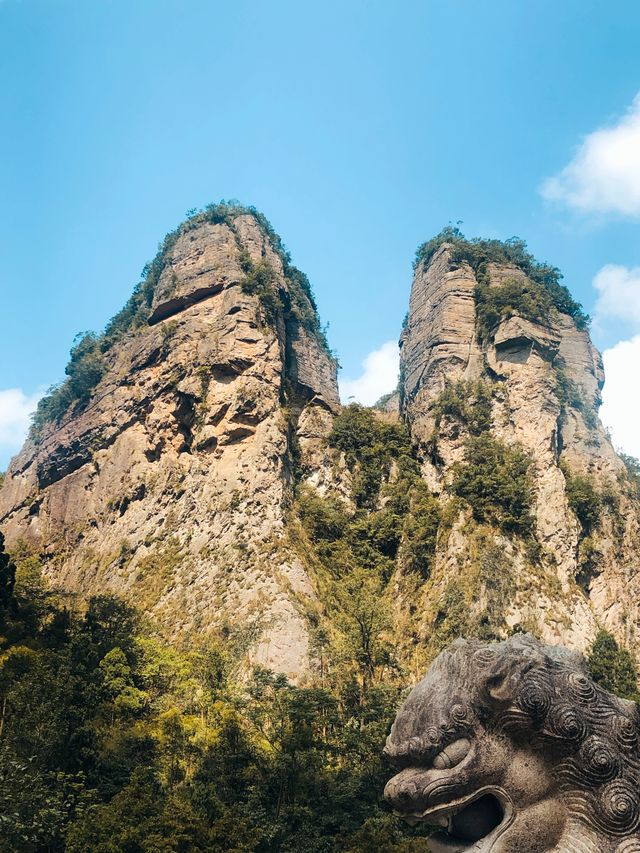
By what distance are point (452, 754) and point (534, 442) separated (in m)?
37.3

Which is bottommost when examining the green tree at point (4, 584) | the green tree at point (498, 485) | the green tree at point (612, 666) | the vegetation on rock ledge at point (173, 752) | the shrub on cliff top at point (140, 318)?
the vegetation on rock ledge at point (173, 752)

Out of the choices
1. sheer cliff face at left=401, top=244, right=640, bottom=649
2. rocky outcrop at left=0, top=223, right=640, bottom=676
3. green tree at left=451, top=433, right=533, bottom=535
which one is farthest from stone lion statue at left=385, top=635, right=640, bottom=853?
green tree at left=451, top=433, right=533, bottom=535

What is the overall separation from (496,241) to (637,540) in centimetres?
2308

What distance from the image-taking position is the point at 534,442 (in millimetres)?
40562

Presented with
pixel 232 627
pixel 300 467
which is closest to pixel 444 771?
pixel 232 627

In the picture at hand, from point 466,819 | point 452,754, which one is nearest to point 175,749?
point 466,819

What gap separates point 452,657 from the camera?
16.8 feet

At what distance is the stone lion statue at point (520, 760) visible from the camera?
14.8 ft

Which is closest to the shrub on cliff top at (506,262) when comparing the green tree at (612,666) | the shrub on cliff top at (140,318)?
the shrub on cliff top at (140,318)

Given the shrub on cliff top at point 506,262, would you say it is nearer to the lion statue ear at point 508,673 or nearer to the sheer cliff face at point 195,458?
the sheer cliff face at point 195,458

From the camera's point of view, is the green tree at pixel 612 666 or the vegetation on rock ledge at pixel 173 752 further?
the green tree at pixel 612 666

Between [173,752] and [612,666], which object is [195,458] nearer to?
[612,666]

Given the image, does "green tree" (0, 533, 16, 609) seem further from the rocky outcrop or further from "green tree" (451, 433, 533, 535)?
"green tree" (451, 433, 533, 535)

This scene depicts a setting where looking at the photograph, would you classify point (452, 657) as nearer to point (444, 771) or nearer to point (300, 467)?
point (444, 771)
